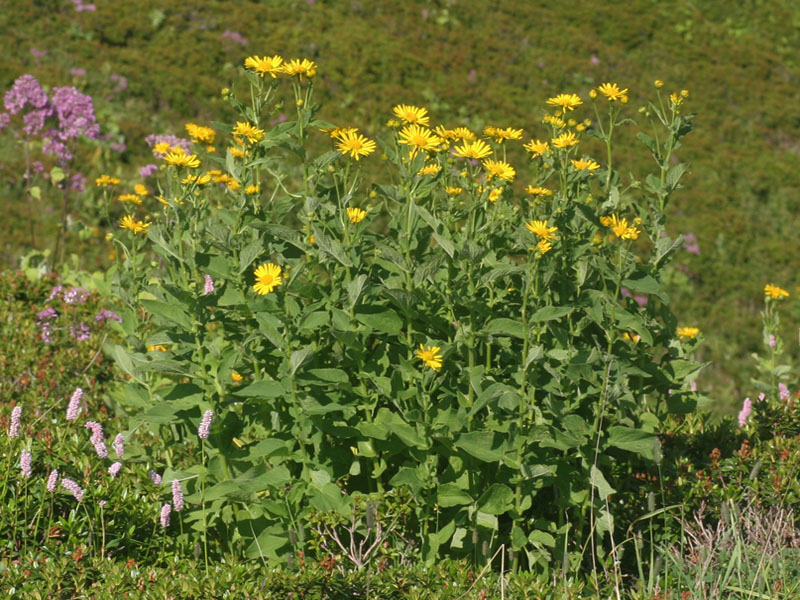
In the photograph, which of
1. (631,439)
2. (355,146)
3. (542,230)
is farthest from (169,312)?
(631,439)

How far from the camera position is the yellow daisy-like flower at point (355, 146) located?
9.37 feet

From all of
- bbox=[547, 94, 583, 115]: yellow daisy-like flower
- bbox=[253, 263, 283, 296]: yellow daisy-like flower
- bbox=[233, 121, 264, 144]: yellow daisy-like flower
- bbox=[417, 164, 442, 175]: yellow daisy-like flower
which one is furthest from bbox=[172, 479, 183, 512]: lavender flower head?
bbox=[547, 94, 583, 115]: yellow daisy-like flower

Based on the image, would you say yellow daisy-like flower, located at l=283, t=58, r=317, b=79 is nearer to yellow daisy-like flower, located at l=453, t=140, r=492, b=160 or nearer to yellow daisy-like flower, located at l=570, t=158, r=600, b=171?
yellow daisy-like flower, located at l=453, t=140, r=492, b=160

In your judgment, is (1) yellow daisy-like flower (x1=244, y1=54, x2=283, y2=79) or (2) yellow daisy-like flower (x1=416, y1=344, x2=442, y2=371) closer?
(2) yellow daisy-like flower (x1=416, y1=344, x2=442, y2=371)

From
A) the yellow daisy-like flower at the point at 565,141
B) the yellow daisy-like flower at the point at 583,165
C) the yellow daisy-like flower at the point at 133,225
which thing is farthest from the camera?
the yellow daisy-like flower at the point at 133,225

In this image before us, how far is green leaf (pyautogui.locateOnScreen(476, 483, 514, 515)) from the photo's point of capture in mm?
2719

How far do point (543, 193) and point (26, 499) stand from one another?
1953mm

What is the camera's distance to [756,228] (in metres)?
10.5

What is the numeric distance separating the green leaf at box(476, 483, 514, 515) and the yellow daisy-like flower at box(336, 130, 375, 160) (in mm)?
1129

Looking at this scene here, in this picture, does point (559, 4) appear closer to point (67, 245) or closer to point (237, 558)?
point (67, 245)

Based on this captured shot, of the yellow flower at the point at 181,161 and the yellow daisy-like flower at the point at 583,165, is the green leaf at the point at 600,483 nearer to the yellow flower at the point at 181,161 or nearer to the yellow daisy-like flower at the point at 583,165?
the yellow daisy-like flower at the point at 583,165

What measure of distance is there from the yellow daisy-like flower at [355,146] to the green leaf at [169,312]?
2.42 ft

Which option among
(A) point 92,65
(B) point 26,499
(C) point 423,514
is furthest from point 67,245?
(C) point 423,514

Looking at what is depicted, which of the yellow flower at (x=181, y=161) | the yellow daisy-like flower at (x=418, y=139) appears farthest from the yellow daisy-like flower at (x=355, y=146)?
the yellow flower at (x=181, y=161)
